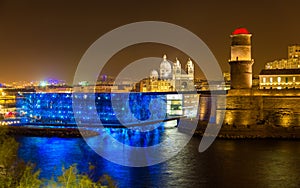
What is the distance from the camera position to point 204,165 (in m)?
10.5

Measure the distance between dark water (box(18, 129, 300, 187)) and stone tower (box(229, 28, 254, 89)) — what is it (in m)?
2.09

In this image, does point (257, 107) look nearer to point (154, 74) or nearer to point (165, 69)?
point (165, 69)

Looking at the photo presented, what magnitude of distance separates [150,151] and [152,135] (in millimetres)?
4150

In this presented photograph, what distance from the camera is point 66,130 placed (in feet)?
58.0

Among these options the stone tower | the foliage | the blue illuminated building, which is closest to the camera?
the foliage

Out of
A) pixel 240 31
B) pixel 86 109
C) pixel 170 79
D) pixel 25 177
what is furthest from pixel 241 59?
pixel 170 79

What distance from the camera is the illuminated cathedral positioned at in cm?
4231

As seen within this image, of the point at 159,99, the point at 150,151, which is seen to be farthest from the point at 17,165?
the point at 159,99

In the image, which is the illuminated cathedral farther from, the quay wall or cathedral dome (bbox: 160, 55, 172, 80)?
the quay wall

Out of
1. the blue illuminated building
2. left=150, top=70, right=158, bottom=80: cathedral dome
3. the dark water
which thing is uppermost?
left=150, top=70, right=158, bottom=80: cathedral dome

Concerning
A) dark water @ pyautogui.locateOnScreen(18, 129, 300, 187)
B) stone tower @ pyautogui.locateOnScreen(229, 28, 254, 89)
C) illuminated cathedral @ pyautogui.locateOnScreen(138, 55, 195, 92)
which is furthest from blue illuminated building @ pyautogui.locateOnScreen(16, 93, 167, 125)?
illuminated cathedral @ pyautogui.locateOnScreen(138, 55, 195, 92)

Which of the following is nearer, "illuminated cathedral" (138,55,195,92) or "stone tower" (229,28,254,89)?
"stone tower" (229,28,254,89)

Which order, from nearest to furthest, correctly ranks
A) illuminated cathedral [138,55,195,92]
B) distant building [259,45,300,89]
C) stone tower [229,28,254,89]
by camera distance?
1. stone tower [229,28,254,89]
2. distant building [259,45,300,89]
3. illuminated cathedral [138,55,195,92]

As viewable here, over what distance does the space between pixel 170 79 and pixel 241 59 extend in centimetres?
2852
